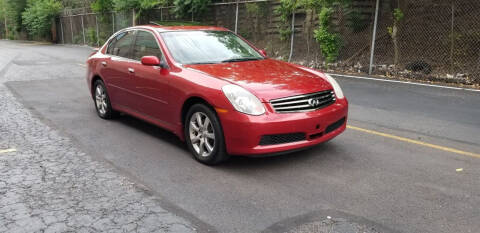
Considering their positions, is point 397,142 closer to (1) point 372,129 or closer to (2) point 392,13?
(1) point 372,129

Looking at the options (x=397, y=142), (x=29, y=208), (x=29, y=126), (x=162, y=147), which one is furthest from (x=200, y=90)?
(x=29, y=126)

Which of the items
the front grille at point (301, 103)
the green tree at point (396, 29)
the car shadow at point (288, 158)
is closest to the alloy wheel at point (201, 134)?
the car shadow at point (288, 158)

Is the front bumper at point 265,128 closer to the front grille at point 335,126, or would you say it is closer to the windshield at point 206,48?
the front grille at point 335,126

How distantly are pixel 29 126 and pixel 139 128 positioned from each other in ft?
5.76

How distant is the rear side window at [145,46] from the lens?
18.8 feet

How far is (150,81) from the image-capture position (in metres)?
5.59

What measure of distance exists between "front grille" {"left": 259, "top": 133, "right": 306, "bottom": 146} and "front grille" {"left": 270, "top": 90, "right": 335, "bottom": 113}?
0.84 ft

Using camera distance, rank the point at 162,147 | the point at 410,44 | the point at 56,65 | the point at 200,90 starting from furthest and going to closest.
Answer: the point at 56,65 → the point at 410,44 → the point at 162,147 → the point at 200,90

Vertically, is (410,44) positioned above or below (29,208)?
above

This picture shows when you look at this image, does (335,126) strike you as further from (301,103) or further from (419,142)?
(419,142)

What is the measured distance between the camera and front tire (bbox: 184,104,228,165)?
181 inches

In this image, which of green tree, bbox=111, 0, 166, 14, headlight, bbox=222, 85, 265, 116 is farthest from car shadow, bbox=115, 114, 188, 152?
green tree, bbox=111, 0, 166, 14

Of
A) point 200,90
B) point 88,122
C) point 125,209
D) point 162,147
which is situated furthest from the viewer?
point 88,122

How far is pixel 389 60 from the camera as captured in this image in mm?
12734
